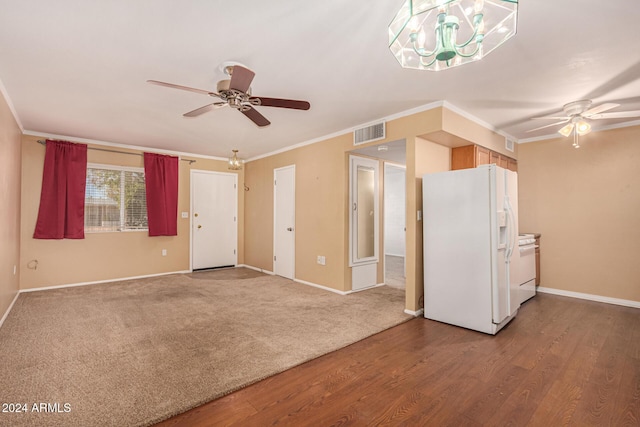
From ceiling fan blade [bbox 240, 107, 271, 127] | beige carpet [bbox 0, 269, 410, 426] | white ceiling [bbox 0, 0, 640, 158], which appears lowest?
beige carpet [bbox 0, 269, 410, 426]

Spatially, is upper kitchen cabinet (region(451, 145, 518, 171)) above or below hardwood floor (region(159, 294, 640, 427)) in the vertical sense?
above

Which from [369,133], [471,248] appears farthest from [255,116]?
[471,248]

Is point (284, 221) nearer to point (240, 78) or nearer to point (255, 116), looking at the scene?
point (255, 116)

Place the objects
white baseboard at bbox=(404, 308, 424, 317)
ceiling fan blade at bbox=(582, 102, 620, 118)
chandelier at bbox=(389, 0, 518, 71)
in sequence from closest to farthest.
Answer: chandelier at bbox=(389, 0, 518, 71) < ceiling fan blade at bbox=(582, 102, 620, 118) < white baseboard at bbox=(404, 308, 424, 317)

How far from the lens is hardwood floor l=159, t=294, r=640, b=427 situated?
6.04 feet

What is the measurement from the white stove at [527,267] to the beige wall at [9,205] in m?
5.91

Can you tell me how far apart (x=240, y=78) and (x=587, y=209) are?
5.04 meters

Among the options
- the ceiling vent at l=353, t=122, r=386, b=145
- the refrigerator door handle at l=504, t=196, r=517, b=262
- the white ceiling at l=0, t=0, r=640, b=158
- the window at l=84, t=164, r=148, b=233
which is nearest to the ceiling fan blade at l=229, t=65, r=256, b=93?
the white ceiling at l=0, t=0, r=640, b=158

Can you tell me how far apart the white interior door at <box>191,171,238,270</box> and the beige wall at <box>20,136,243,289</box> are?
159 mm

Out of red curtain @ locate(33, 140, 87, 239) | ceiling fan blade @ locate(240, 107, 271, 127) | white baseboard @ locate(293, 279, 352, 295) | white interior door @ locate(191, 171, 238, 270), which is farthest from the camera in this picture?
white interior door @ locate(191, 171, 238, 270)

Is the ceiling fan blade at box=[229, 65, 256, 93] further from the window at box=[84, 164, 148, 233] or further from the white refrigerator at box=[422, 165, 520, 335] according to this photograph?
the window at box=[84, 164, 148, 233]

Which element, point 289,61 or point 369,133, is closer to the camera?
point 289,61

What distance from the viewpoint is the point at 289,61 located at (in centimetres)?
250

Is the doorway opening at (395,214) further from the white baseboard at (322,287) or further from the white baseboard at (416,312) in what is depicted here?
the white baseboard at (416,312)
